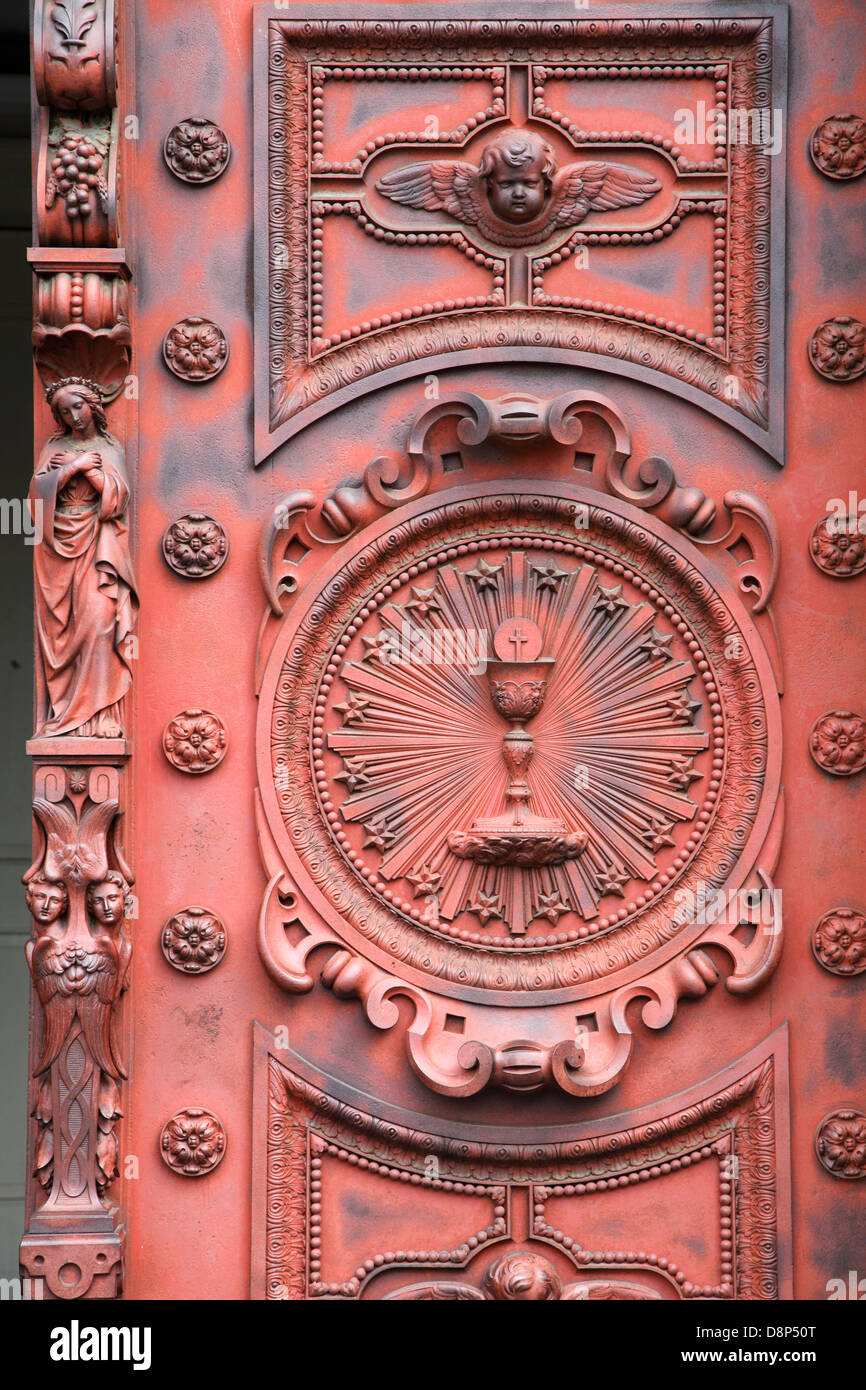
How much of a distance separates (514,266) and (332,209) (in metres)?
0.50

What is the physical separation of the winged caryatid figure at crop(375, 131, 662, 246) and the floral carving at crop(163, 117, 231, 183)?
419mm

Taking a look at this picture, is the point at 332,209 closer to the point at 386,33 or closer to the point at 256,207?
the point at 256,207

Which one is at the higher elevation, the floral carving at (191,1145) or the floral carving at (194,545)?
the floral carving at (194,545)

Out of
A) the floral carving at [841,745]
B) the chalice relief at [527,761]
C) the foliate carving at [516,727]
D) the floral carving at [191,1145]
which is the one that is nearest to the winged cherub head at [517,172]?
the foliate carving at [516,727]

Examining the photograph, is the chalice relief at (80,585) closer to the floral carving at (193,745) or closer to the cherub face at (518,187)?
the floral carving at (193,745)

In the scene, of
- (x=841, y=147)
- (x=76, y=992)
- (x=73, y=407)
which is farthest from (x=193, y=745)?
(x=841, y=147)

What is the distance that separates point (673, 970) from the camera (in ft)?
13.8

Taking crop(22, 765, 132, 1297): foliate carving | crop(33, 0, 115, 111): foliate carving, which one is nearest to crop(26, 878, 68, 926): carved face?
crop(22, 765, 132, 1297): foliate carving

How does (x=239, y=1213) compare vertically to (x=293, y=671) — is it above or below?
below

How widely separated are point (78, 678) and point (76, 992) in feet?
2.53

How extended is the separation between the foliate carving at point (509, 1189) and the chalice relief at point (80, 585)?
3.25ft

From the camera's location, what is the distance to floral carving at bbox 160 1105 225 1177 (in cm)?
414

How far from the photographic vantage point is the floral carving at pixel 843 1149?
4.15m
